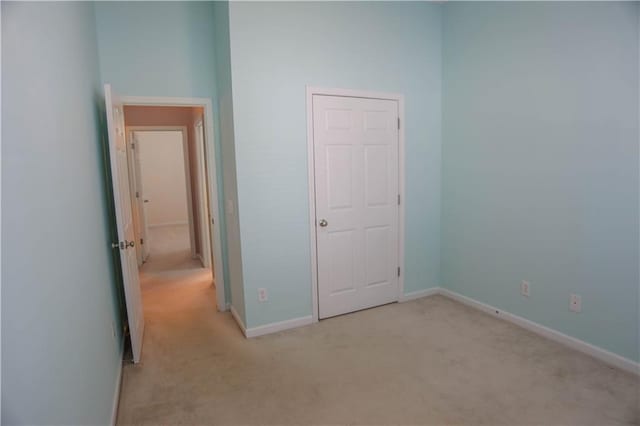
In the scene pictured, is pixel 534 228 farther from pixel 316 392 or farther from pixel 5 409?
pixel 5 409

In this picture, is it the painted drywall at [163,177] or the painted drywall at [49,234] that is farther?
the painted drywall at [163,177]

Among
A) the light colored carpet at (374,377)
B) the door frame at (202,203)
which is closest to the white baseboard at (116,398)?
the light colored carpet at (374,377)

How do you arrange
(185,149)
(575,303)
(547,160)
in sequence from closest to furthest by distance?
(575,303)
(547,160)
(185,149)

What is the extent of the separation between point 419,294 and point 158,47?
138 inches

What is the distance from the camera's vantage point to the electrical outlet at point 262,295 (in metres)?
3.08

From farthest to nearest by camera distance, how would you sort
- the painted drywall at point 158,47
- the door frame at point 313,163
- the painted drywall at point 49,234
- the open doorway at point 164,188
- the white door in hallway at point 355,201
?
the open doorway at point 164,188 → the white door in hallway at point 355,201 → the door frame at point 313,163 → the painted drywall at point 158,47 → the painted drywall at point 49,234

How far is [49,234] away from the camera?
1.24 meters

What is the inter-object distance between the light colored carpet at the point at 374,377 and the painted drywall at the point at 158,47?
2225 millimetres

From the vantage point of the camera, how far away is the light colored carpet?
2.06 meters

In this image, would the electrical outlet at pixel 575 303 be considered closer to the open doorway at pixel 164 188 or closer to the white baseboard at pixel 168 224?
the open doorway at pixel 164 188

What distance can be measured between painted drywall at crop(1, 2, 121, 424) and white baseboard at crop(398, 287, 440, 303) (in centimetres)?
267

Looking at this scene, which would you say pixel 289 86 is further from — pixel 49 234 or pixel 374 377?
pixel 374 377

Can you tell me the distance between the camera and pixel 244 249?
3004mm

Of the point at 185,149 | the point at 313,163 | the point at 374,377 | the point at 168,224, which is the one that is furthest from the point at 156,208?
the point at 374,377
